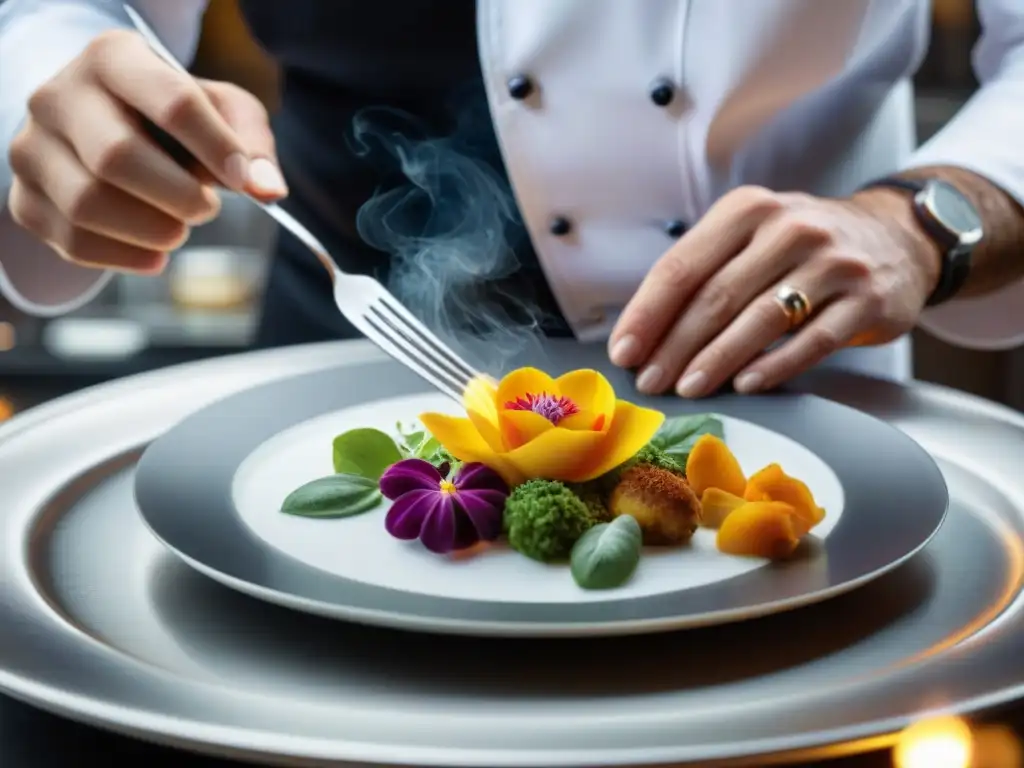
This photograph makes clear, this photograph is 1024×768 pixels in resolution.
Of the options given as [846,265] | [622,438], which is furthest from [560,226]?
[622,438]

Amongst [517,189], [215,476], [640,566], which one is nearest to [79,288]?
[517,189]

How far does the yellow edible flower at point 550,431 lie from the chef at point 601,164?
23 cm

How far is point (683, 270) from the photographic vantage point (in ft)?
3.67

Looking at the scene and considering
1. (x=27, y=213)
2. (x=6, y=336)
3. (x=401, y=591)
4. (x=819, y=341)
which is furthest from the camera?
(x=6, y=336)

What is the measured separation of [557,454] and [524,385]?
13 cm

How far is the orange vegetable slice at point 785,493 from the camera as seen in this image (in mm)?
791

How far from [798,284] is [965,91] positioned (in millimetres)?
2321

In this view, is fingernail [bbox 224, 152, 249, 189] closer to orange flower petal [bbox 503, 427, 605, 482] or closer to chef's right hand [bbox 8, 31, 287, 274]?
chef's right hand [bbox 8, 31, 287, 274]

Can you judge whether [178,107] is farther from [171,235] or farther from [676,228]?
[676,228]

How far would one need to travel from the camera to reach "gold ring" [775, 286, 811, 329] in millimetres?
1114

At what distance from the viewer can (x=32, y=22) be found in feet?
4.47

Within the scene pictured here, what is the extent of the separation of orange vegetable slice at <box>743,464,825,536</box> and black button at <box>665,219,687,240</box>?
0.53 meters

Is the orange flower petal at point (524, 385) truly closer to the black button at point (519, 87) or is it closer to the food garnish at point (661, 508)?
the food garnish at point (661, 508)

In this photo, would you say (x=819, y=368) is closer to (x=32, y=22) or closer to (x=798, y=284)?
(x=798, y=284)
